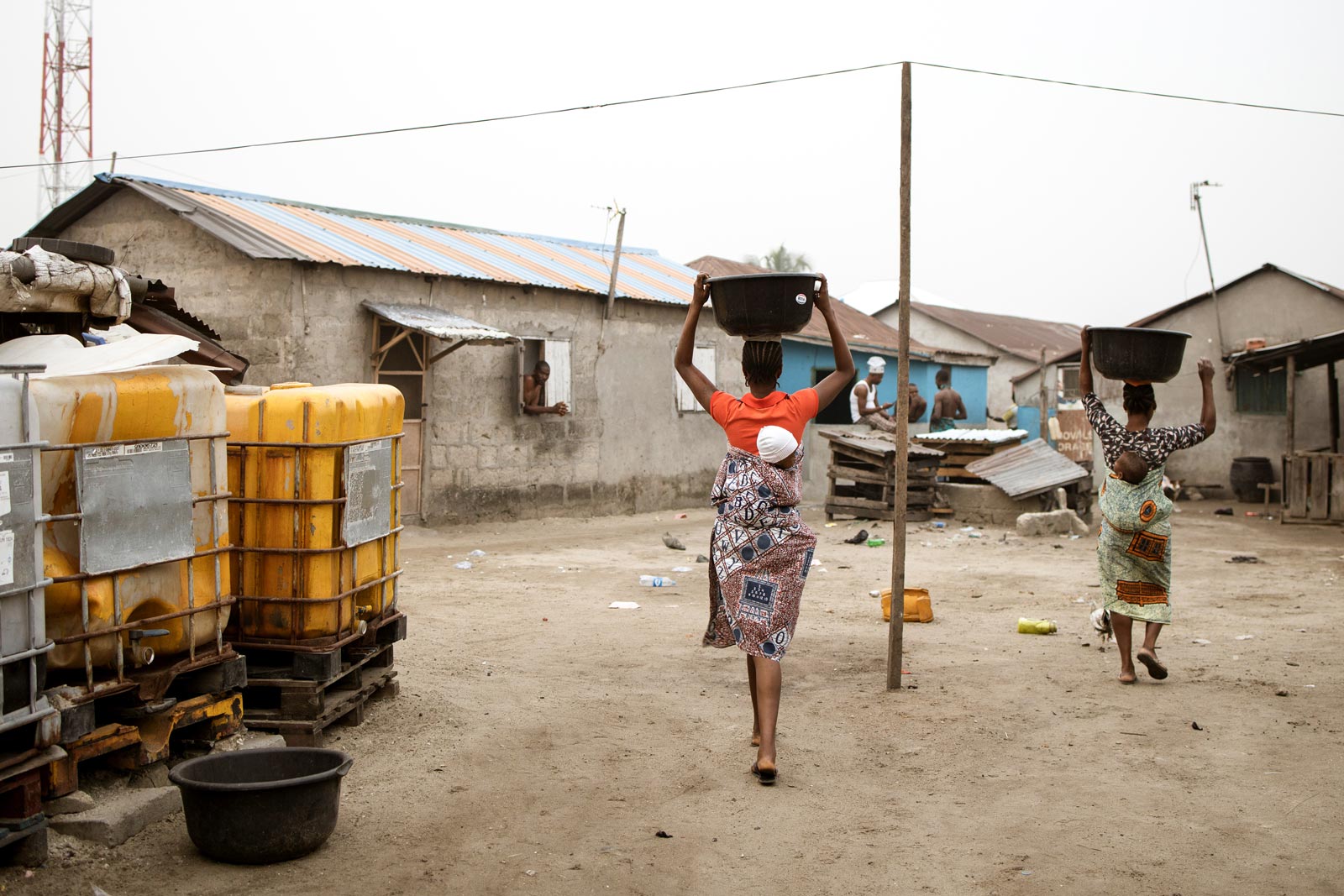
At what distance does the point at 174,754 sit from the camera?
4379 mm

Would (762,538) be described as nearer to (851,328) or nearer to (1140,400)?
(1140,400)

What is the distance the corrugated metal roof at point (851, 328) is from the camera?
911 inches

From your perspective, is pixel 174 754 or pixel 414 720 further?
pixel 414 720

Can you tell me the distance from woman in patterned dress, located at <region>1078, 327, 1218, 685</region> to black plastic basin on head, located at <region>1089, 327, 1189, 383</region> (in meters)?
0.19

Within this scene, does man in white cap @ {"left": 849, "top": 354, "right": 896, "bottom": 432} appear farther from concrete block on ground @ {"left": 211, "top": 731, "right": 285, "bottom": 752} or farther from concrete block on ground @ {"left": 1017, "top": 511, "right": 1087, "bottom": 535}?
concrete block on ground @ {"left": 211, "top": 731, "right": 285, "bottom": 752}

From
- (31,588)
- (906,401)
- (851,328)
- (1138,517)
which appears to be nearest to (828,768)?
(906,401)

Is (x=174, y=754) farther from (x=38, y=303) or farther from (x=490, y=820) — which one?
(x=38, y=303)

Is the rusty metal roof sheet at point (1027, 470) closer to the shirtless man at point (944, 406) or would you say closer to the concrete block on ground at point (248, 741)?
the shirtless man at point (944, 406)

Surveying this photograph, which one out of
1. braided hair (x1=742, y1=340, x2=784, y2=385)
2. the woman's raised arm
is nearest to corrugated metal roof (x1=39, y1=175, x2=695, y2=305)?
the woman's raised arm

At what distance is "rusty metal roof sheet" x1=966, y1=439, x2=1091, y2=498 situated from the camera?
15094mm

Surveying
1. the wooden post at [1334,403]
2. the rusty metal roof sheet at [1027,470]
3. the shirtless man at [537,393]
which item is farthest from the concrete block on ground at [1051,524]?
the wooden post at [1334,403]

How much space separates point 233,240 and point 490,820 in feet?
32.8

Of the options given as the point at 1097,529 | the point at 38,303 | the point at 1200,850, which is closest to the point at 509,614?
the point at 38,303

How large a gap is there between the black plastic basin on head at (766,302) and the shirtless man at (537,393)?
10806 mm
